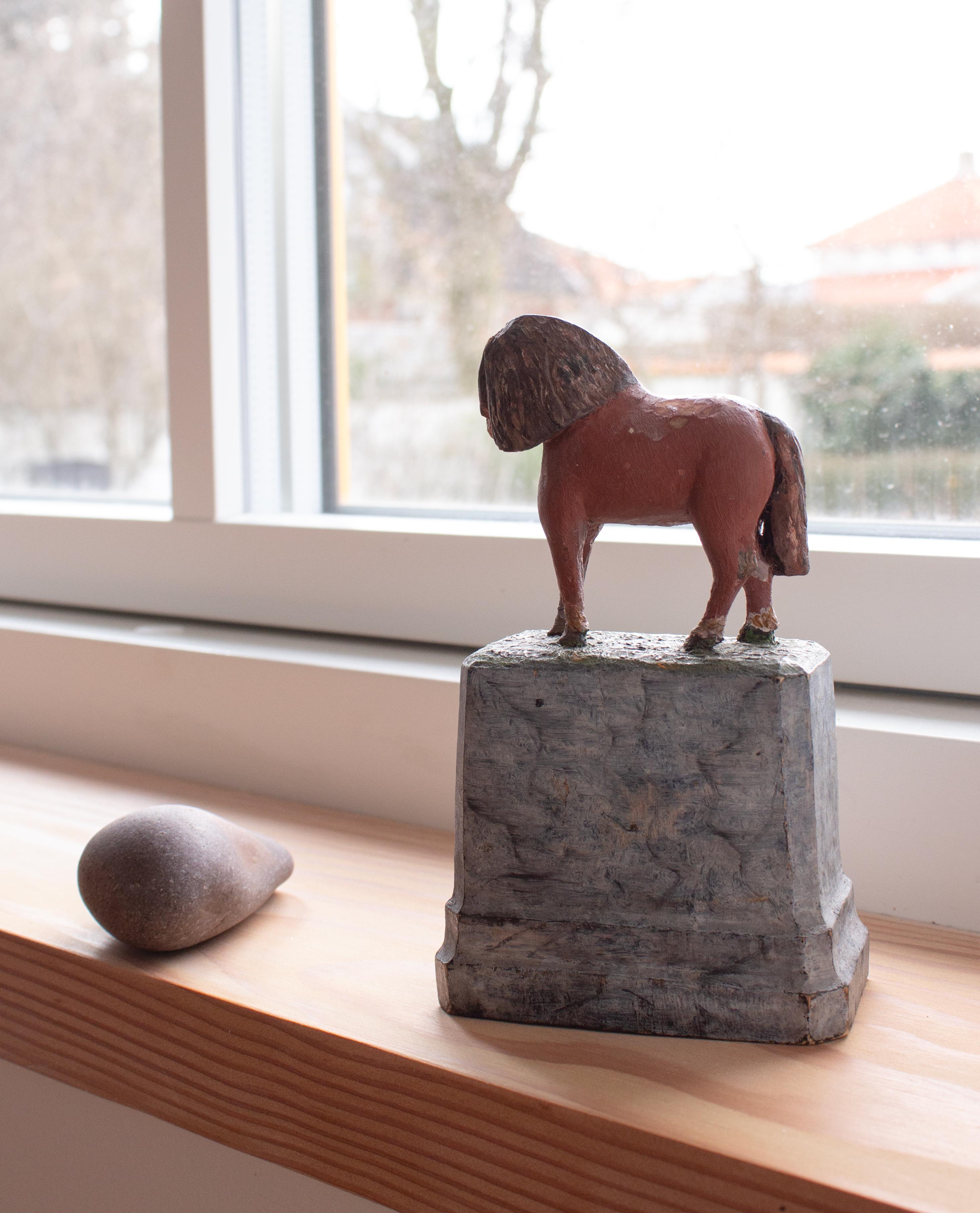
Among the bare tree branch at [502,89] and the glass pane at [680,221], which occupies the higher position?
the bare tree branch at [502,89]

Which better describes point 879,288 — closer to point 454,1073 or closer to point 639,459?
point 639,459

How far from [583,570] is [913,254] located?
0.35m

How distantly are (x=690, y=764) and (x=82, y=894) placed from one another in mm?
325

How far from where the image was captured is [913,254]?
693 millimetres

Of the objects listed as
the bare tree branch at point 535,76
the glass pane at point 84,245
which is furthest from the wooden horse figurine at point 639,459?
the glass pane at point 84,245

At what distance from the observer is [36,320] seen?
113cm

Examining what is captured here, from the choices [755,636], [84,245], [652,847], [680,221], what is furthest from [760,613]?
[84,245]

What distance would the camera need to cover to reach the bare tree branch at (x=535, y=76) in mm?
Result: 815

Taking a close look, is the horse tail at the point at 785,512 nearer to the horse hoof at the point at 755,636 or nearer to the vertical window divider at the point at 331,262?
the horse hoof at the point at 755,636

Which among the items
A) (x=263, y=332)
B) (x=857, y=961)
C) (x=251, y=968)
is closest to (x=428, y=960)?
(x=251, y=968)

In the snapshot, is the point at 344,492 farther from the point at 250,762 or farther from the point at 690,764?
the point at 690,764

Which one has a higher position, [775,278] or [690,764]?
[775,278]

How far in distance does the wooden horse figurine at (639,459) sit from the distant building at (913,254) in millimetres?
266

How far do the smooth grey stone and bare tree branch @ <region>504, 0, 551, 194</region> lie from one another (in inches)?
22.3
